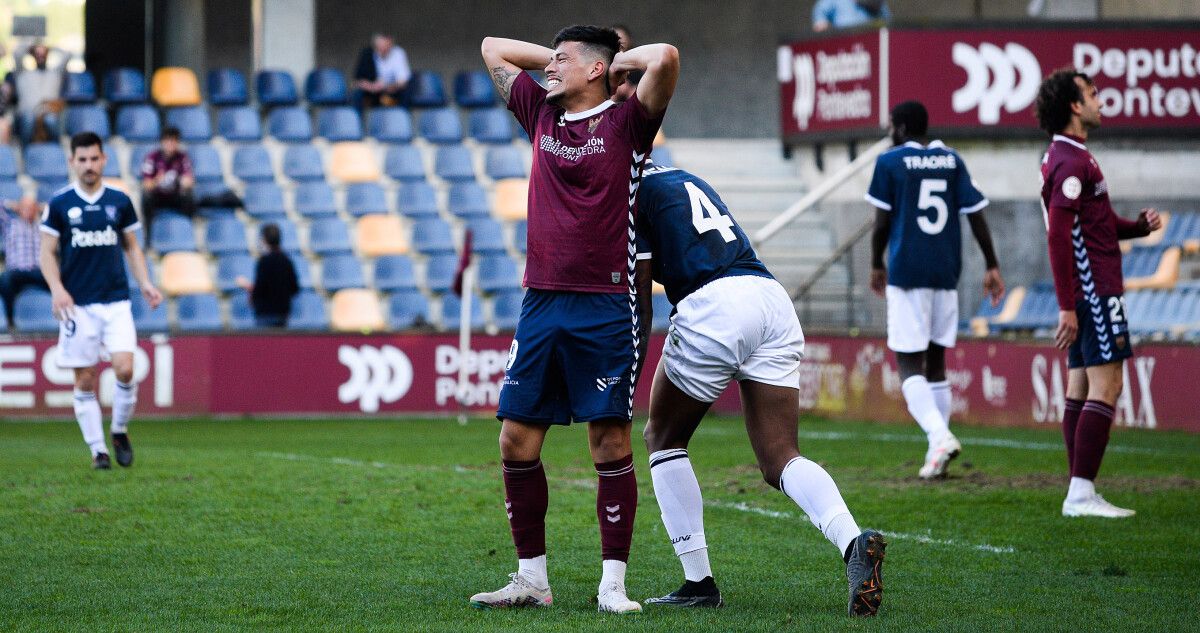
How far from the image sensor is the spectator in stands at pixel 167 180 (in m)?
19.5

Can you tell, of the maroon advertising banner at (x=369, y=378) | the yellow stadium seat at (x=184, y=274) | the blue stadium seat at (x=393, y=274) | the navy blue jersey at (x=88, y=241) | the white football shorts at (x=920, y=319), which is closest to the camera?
the white football shorts at (x=920, y=319)

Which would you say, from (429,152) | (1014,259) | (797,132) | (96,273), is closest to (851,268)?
(1014,259)

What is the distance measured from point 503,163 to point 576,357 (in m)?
16.6

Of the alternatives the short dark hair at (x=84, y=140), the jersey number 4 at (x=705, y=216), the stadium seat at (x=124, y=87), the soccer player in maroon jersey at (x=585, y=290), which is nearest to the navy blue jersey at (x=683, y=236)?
the jersey number 4 at (x=705, y=216)

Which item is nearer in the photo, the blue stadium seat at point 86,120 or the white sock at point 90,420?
the white sock at point 90,420

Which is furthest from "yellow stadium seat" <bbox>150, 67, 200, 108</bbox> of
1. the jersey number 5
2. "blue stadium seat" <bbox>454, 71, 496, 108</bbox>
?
the jersey number 5

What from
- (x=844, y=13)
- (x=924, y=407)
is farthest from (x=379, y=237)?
(x=924, y=407)

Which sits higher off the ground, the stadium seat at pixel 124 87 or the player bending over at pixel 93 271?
the stadium seat at pixel 124 87

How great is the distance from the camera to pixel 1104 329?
8266 millimetres

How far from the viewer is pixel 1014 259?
20188 mm

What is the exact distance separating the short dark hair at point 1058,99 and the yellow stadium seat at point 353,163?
1412 cm

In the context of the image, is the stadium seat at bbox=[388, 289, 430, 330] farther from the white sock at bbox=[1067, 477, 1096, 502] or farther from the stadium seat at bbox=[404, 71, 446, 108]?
the white sock at bbox=[1067, 477, 1096, 502]

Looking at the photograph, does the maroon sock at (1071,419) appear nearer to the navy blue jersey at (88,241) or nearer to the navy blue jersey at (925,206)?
the navy blue jersey at (925,206)

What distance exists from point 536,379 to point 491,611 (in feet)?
2.80
